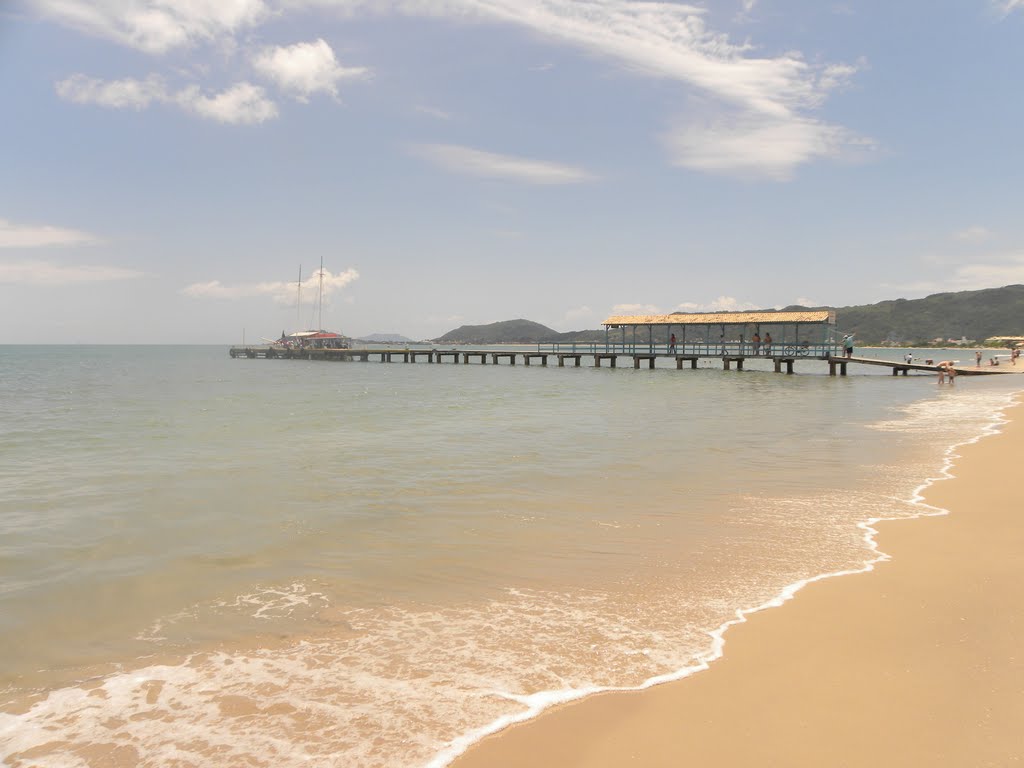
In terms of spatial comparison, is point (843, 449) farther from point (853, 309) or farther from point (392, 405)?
point (853, 309)

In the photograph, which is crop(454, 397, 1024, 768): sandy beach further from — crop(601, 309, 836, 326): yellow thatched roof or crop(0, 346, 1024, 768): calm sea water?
crop(601, 309, 836, 326): yellow thatched roof

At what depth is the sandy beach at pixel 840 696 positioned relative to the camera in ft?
10.3

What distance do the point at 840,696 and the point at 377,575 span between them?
151 inches

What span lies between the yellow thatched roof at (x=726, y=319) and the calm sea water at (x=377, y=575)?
3006 centimetres

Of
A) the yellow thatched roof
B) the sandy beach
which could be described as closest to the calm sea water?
the sandy beach

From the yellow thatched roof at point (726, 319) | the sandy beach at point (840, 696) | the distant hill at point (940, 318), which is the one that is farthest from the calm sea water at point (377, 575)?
the distant hill at point (940, 318)

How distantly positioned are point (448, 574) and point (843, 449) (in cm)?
1019

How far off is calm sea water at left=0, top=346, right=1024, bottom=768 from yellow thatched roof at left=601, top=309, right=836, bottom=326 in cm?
3006

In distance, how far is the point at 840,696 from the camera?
3.62 meters

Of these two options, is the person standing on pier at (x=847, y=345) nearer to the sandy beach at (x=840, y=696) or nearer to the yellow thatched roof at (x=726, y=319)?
the yellow thatched roof at (x=726, y=319)

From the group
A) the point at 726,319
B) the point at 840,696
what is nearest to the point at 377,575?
the point at 840,696

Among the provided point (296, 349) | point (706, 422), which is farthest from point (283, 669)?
point (296, 349)

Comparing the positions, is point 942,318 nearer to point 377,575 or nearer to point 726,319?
point 726,319

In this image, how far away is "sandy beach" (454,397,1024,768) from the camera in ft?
10.3
